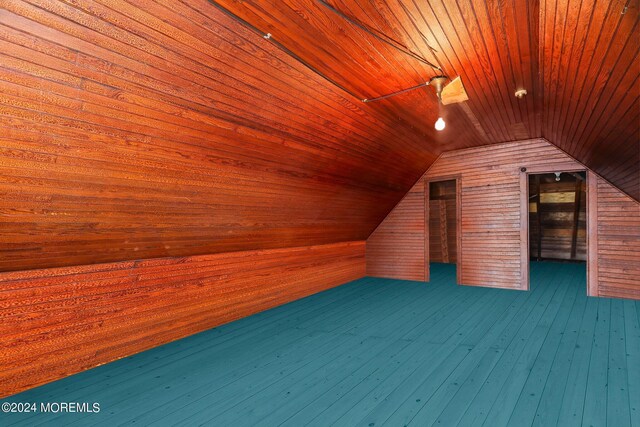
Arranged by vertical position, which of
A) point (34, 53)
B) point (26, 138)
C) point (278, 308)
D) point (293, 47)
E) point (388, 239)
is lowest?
point (278, 308)

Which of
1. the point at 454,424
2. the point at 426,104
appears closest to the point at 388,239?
the point at 426,104

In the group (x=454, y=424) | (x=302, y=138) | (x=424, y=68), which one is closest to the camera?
(x=454, y=424)

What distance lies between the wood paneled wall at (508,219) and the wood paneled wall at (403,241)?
33 mm

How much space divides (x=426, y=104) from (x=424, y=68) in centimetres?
99

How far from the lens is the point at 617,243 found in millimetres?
5980

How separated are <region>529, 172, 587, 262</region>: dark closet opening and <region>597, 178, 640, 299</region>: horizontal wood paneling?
4.77m

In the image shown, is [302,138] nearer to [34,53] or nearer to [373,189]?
[34,53]

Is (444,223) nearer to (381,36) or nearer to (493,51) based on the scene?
(493,51)

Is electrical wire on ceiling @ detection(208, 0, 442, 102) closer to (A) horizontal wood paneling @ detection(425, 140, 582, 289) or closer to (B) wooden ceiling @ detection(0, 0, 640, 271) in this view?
(B) wooden ceiling @ detection(0, 0, 640, 271)

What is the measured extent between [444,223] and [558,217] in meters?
3.35

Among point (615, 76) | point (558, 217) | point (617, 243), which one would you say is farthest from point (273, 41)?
point (558, 217)

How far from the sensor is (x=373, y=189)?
21.7 feet

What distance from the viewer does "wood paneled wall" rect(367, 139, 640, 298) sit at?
5.95 metres

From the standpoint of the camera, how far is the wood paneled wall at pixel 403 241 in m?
7.88
